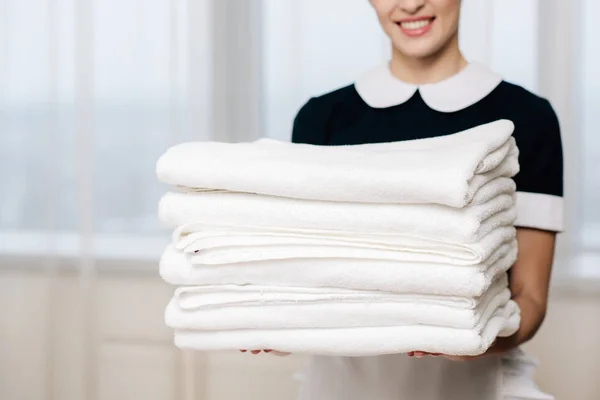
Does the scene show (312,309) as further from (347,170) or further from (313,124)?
(313,124)

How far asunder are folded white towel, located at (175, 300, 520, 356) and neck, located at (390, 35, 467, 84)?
428 millimetres

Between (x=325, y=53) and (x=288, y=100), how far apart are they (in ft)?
0.49

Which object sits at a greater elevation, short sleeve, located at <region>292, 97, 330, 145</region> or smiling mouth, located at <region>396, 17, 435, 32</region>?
smiling mouth, located at <region>396, 17, 435, 32</region>

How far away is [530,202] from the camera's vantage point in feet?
4.05

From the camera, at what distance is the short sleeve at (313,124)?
1363 mm

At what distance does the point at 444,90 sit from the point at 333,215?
449mm

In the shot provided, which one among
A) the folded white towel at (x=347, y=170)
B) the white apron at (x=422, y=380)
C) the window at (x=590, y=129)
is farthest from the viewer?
the window at (x=590, y=129)

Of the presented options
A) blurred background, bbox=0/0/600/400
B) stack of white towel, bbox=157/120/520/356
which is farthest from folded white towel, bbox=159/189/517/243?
blurred background, bbox=0/0/600/400

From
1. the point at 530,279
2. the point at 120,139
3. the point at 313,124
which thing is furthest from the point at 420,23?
the point at 120,139

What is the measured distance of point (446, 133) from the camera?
1253mm

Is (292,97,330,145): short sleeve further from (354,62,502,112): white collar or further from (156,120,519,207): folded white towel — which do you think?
(156,120,519,207): folded white towel

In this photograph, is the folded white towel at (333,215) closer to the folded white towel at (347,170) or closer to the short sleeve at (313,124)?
the folded white towel at (347,170)

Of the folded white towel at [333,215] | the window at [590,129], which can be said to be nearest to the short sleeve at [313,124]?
Result: the folded white towel at [333,215]

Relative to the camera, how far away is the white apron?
118 cm
